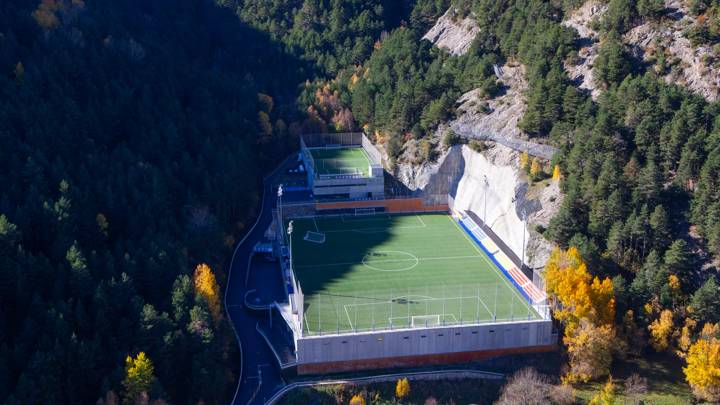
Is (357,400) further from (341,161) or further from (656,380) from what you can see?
(341,161)

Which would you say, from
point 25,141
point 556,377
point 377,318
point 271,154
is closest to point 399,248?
point 377,318

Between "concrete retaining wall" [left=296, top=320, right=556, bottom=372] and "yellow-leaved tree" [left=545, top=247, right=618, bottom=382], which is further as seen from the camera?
"concrete retaining wall" [left=296, top=320, right=556, bottom=372]

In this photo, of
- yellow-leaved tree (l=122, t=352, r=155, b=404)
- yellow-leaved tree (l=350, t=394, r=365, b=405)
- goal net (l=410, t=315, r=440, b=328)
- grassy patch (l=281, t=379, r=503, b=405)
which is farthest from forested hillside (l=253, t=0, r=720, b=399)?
yellow-leaved tree (l=122, t=352, r=155, b=404)

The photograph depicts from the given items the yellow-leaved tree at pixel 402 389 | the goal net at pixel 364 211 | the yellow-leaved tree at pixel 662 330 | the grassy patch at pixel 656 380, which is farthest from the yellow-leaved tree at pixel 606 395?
the goal net at pixel 364 211

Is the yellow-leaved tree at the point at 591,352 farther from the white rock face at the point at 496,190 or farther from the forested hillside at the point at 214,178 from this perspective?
the white rock face at the point at 496,190

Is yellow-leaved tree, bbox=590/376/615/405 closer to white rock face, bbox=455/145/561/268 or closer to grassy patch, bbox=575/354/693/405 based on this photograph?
grassy patch, bbox=575/354/693/405
